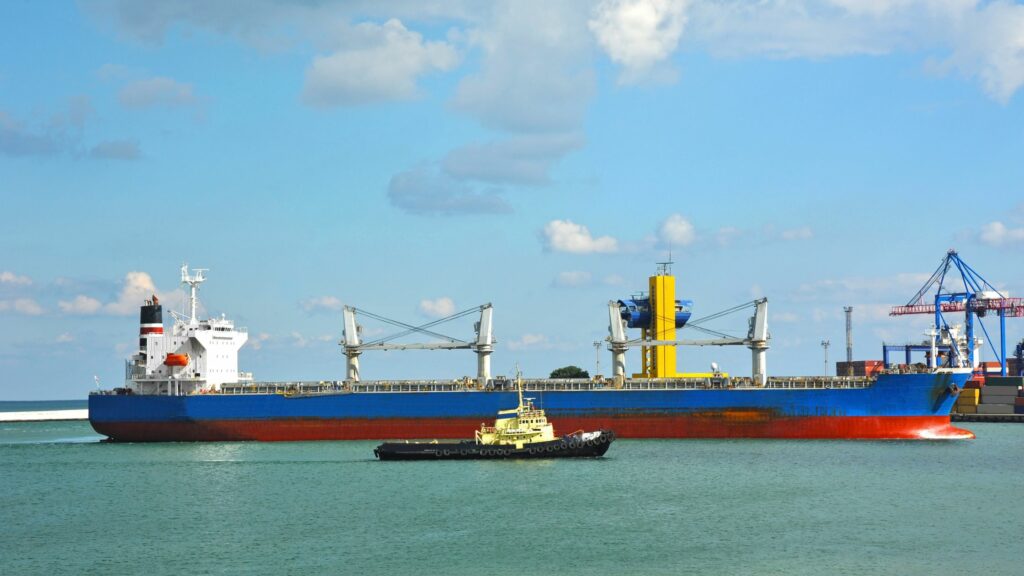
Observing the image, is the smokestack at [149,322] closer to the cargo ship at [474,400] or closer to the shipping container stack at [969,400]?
the cargo ship at [474,400]

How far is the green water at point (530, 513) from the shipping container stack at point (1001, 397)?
121 feet

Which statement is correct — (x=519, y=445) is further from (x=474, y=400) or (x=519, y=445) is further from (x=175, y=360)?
(x=175, y=360)

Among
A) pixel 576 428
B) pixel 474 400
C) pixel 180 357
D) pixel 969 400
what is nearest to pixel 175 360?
pixel 180 357

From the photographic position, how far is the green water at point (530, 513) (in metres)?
28.9

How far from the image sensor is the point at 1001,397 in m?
87.6

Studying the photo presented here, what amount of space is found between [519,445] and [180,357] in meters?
22.0

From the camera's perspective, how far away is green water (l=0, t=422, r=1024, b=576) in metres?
28.9

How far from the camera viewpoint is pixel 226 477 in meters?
45.1

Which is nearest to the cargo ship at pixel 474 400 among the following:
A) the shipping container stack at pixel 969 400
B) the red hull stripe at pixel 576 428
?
the red hull stripe at pixel 576 428

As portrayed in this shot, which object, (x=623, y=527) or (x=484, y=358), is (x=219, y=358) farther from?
(x=623, y=527)

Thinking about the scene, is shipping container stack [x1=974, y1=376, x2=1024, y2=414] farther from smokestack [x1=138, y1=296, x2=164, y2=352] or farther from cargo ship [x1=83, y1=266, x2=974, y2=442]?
smokestack [x1=138, y1=296, x2=164, y2=352]

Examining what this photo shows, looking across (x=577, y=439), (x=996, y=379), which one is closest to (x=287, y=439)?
(x=577, y=439)

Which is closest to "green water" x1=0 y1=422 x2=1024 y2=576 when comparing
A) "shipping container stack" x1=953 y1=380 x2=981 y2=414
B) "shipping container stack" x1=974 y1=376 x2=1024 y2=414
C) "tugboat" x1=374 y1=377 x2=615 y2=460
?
"tugboat" x1=374 y1=377 x2=615 y2=460

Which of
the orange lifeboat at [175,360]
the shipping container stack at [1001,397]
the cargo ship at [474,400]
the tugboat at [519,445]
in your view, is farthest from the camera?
the shipping container stack at [1001,397]
